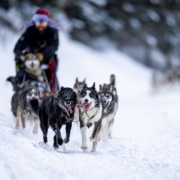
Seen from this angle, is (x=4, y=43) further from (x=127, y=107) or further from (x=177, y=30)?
(x=177, y=30)

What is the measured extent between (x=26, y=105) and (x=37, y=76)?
1095 mm

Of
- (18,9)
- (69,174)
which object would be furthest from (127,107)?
(18,9)

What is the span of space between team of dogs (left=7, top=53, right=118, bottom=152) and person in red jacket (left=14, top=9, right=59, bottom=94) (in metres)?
0.89

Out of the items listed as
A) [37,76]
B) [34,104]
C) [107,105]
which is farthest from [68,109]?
[37,76]

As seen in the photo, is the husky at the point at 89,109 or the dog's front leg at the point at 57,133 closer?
the dog's front leg at the point at 57,133

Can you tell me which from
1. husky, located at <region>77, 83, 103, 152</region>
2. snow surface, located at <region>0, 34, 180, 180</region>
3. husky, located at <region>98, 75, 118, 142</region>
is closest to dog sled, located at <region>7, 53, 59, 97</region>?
snow surface, located at <region>0, 34, 180, 180</region>

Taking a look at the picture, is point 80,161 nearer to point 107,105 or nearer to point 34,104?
point 107,105

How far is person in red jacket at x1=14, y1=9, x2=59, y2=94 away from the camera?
7.79 metres

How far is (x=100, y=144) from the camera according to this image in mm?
6105

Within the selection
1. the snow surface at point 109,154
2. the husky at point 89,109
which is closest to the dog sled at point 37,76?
the snow surface at point 109,154

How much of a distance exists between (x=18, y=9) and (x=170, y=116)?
14.1 m

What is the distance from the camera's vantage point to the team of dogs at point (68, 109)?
5.19m

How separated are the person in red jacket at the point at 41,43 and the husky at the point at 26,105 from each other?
0.81 m

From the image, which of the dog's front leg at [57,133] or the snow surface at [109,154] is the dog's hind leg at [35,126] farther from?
the dog's front leg at [57,133]
